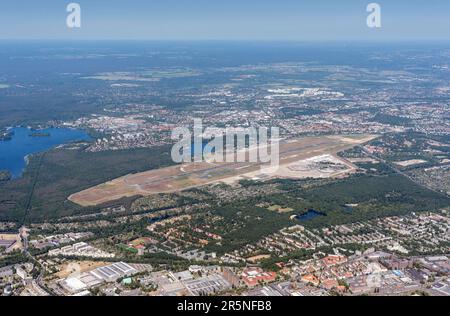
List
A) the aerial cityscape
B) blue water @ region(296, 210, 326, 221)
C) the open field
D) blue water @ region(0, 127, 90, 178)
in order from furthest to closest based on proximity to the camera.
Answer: blue water @ region(0, 127, 90, 178), the open field, blue water @ region(296, 210, 326, 221), the aerial cityscape

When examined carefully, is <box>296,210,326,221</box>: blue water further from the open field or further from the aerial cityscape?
the open field

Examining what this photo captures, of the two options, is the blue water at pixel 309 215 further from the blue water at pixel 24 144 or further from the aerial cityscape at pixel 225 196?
the blue water at pixel 24 144

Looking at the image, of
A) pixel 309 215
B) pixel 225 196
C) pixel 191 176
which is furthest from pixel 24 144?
pixel 309 215

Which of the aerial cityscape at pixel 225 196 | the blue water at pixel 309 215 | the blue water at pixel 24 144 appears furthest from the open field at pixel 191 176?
the blue water at pixel 24 144

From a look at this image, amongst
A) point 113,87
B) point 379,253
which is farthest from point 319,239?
point 113,87

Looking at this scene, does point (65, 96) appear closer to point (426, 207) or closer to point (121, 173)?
point (121, 173)

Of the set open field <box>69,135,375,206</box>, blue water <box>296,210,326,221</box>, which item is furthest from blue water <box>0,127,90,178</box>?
blue water <box>296,210,326,221</box>
